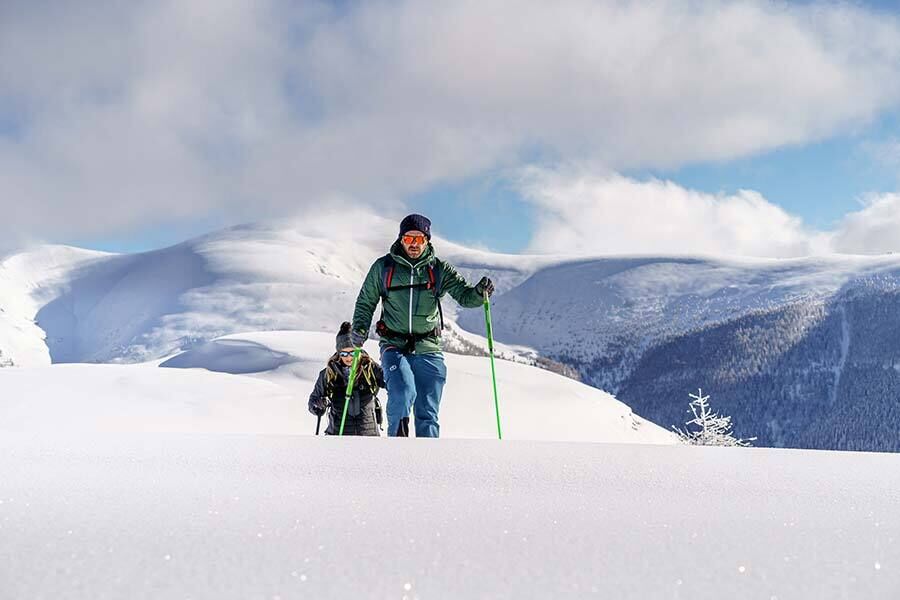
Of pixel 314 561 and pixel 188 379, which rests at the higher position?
pixel 188 379

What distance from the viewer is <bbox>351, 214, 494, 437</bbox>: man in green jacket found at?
6508mm

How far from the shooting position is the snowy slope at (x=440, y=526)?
1511 mm

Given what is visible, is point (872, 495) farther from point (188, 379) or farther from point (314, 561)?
point (188, 379)

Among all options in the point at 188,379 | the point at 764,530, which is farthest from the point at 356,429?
the point at 188,379

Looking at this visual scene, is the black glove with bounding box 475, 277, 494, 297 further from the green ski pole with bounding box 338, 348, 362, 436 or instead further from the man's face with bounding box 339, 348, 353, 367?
the man's face with bounding box 339, 348, 353, 367

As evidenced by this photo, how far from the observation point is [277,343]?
4462cm

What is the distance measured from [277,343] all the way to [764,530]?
44339 mm

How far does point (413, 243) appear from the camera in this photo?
255 inches

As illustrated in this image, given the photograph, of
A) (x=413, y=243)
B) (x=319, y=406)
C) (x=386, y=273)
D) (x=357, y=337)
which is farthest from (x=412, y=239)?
(x=319, y=406)

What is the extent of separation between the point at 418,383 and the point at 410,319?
616 millimetres

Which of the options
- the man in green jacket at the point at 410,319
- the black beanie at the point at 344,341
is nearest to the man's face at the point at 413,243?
the man in green jacket at the point at 410,319

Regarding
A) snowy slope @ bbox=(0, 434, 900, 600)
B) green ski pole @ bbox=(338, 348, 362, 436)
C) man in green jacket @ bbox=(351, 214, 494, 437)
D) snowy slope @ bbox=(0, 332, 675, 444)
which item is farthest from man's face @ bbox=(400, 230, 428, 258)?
snowy slope @ bbox=(0, 332, 675, 444)

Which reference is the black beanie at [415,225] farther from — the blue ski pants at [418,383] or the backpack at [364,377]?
the backpack at [364,377]

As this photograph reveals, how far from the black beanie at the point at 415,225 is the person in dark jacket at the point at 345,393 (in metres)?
1.38
